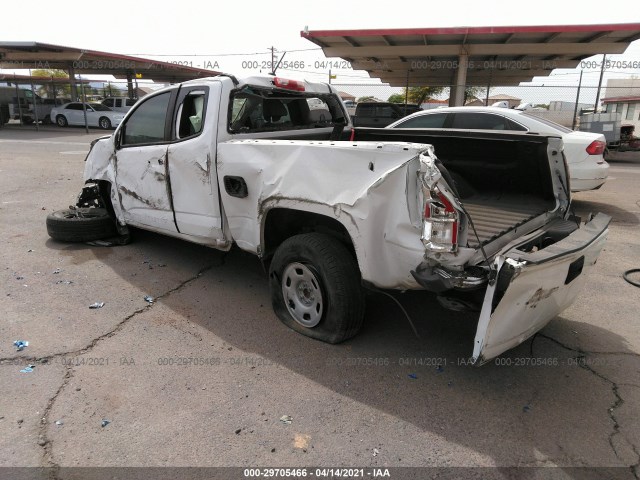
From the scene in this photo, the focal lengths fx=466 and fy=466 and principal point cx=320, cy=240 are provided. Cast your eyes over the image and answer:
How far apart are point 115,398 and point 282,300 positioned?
1422mm

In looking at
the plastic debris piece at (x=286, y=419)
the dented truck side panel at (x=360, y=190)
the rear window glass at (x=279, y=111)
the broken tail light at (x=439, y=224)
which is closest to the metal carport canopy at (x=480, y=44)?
the rear window glass at (x=279, y=111)

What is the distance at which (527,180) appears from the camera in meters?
4.23

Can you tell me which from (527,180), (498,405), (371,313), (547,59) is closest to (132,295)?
(371,313)

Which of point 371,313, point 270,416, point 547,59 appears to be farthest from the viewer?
point 547,59

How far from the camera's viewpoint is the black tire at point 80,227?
5.71 metres

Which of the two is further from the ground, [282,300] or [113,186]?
[113,186]

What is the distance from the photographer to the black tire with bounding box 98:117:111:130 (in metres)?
26.8

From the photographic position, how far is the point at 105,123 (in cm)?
2695

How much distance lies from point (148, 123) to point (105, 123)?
25069mm

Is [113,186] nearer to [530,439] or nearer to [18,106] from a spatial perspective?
[530,439]

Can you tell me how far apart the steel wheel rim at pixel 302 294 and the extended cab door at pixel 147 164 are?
164 cm

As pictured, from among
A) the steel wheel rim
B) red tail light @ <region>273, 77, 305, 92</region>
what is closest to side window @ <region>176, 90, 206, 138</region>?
red tail light @ <region>273, 77, 305, 92</region>

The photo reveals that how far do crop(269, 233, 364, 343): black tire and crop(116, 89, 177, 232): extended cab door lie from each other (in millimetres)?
1648

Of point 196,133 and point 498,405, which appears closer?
point 498,405
